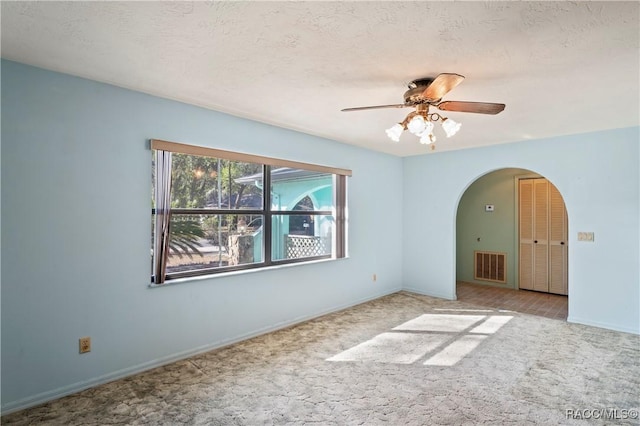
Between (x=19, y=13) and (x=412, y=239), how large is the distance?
5384 mm

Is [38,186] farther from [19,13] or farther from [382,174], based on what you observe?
[382,174]

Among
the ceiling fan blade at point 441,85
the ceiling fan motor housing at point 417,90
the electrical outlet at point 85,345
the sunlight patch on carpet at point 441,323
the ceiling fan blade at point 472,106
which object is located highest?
the ceiling fan motor housing at point 417,90

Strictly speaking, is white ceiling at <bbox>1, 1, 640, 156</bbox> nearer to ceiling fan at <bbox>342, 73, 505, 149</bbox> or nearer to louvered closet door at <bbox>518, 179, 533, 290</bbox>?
ceiling fan at <bbox>342, 73, 505, 149</bbox>

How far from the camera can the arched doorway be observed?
5.59 metres

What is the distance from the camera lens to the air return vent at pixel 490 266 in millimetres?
6254

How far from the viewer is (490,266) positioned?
6.42 m

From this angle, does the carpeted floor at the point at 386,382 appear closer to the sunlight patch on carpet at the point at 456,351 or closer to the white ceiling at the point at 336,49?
the sunlight patch on carpet at the point at 456,351

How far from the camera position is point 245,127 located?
3652 millimetres

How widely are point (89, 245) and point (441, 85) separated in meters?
2.81

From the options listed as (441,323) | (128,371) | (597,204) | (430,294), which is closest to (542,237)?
(597,204)

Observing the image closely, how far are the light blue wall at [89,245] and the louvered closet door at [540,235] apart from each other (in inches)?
192

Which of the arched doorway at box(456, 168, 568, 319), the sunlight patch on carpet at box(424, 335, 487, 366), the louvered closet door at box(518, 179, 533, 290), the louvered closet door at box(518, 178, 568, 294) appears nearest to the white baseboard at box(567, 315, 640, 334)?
the arched doorway at box(456, 168, 568, 319)

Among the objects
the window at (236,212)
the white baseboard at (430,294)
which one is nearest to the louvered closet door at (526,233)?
the white baseboard at (430,294)

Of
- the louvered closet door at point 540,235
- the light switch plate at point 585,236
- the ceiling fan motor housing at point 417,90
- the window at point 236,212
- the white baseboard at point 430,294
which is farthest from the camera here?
the louvered closet door at point 540,235
